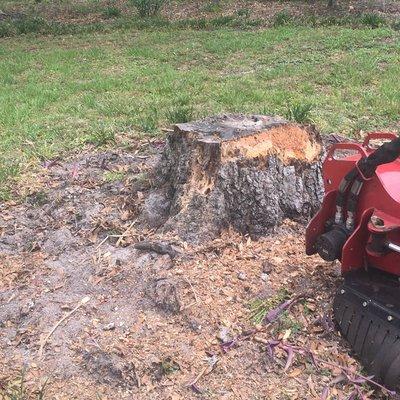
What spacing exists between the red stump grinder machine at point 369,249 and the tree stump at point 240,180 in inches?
28.9

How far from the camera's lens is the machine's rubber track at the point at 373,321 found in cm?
253

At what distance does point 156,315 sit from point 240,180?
3.13 ft

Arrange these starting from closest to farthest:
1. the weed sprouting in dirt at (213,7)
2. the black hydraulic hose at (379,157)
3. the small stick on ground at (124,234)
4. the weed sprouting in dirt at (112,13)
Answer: the black hydraulic hose at (379,157)
the small stick on ground at (124,234)
the weed sprouting in dirt at (213,7)
the weed sprouting in dirt at (112,13)

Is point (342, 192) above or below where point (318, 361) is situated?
above

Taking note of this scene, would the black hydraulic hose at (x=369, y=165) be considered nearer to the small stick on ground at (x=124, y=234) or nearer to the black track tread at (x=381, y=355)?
the black track tread at (x=381, y=355)

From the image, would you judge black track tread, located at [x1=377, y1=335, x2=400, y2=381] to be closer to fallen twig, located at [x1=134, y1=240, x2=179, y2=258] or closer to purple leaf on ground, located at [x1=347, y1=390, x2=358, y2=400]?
purple leaf on ground, located at [x1=347, y1=390, x2=358, y2=400]

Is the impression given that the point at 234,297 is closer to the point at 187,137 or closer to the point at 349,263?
the point at 349,263

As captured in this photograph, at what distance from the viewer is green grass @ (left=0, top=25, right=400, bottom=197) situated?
598 cm

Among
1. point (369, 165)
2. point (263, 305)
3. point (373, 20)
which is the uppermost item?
point (369, 165)

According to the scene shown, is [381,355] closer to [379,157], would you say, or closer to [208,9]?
[379,157]

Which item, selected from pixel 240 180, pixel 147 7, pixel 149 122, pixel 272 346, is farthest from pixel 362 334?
pixel 147 7

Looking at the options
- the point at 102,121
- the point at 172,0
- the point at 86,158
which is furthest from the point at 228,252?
the point at 172,0

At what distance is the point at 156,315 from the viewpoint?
309 cm

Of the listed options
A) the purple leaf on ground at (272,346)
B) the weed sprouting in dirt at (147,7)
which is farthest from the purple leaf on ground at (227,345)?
the weed sprouting in dirt at (147,7)
